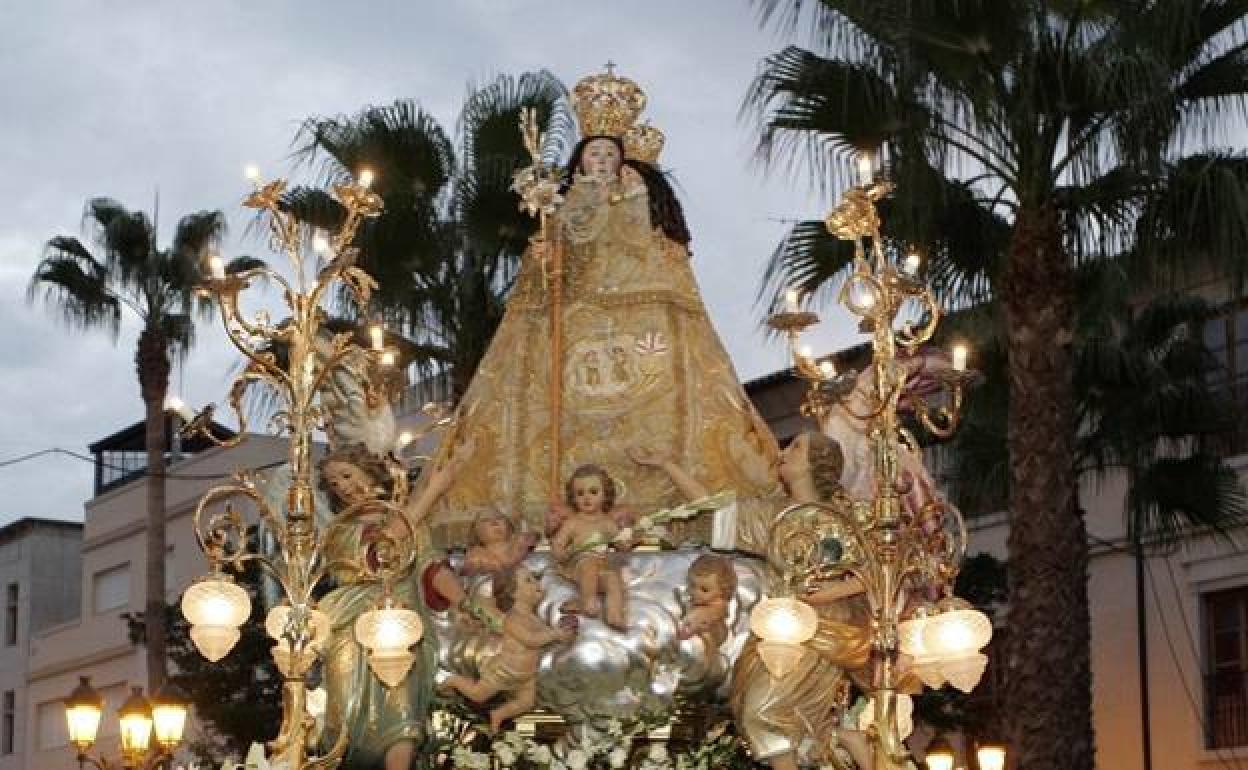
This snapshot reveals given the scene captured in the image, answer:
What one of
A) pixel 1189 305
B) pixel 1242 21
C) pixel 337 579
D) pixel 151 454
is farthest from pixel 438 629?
pixel 151 454

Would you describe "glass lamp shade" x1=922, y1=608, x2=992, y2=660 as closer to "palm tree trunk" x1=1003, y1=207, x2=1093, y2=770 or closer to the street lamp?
"palm tree trunk" x1=1003, y1=207, x2=1093, y2=770

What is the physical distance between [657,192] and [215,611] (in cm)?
466

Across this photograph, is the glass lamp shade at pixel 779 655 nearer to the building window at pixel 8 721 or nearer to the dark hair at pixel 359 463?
the dark hair at pixel 359 463

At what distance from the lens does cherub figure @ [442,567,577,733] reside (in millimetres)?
13195

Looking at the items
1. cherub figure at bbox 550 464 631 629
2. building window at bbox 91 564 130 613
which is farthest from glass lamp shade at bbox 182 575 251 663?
building window at bbox 91 564 130 613

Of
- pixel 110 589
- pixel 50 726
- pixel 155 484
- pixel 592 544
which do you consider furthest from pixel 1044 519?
pixel 50 726

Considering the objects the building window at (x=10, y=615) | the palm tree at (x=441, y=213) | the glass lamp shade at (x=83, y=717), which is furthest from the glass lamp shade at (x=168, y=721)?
the building window at (x=10, y=615)

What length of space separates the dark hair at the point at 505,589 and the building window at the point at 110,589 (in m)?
31.4

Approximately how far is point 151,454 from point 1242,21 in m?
17.8

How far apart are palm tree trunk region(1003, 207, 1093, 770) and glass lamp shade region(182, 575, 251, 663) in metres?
7.10

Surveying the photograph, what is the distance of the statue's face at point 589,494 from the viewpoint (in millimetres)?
13680

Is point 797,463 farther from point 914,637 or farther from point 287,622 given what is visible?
point 287,622

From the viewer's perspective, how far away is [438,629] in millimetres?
13586

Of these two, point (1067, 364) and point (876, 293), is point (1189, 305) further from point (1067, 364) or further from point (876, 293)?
point (876, 293)
